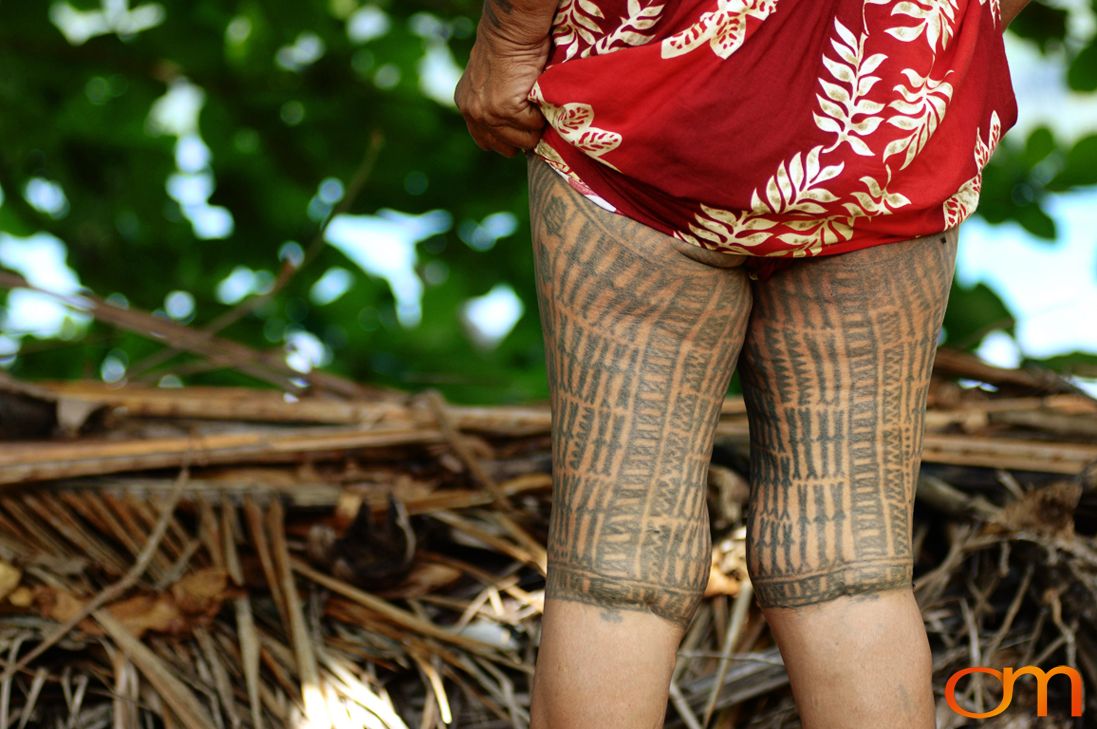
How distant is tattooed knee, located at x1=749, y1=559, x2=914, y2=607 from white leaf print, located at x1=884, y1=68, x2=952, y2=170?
0.47m

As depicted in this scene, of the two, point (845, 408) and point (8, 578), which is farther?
point (8, 578)

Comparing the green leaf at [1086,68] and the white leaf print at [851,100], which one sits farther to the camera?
the green leaf at [1086,68]

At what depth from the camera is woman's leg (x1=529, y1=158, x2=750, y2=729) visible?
Result: 1.32 meters

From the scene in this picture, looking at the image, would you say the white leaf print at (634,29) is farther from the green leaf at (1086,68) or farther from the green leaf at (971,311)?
the green leaf at (1086,68)

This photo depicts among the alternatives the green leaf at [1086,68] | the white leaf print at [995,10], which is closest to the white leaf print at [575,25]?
the white leaf print at [995,10]

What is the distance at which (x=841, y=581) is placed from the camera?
1.38m

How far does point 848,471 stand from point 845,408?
76 mm

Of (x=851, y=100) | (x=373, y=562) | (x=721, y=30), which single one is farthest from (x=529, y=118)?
(x=373, y=562)

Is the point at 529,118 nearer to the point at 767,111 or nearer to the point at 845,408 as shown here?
the point at 767,111

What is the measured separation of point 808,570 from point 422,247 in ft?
8.83

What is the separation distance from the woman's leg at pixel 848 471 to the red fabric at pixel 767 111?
100mm

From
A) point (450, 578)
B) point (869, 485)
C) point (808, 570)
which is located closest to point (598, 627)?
point (808, 570)

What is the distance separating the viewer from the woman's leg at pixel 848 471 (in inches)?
53.4

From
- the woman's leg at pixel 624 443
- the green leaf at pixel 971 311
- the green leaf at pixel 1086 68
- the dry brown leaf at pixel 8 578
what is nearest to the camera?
the woman's leg at pixel 624 443
